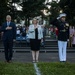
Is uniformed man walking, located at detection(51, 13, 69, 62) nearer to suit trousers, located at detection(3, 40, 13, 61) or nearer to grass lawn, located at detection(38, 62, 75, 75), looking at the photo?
suit trousers, located at detection(3, 40, 13, 61)

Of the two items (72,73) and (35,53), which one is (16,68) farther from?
(35,53)

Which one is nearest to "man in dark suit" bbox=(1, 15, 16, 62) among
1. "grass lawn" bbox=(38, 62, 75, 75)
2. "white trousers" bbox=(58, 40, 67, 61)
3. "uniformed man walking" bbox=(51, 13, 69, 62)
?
"uniformed man walking" bbox=(51, 13, 69, 62)

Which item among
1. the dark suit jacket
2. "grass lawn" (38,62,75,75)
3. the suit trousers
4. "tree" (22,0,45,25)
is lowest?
"grass lawn" (38,62,75,75)

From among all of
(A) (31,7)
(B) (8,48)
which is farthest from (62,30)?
(A) (31,7)

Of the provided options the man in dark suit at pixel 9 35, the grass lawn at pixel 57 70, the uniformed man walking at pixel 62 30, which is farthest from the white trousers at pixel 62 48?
the grass lawn at pixel 57 70

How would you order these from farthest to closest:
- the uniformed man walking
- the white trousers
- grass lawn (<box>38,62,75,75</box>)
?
the white trousers < the uniformed man walking < grass lawn (<box>38,62,75,75</box>)

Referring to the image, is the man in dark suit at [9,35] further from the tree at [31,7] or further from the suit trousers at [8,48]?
the tree at [31,7]

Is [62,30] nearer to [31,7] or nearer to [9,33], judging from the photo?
[9,33]

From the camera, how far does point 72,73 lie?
929 centimetres

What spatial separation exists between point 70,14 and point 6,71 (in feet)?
54.8

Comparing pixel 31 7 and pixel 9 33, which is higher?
pixel 31 7

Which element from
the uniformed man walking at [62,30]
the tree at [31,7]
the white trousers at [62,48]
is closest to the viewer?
the uniformed man walking at [62,30]

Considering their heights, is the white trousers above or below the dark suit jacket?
below

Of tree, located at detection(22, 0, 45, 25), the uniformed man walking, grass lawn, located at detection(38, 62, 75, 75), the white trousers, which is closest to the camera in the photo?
grass lawn, located at detection(38, 62, 75, 75)
